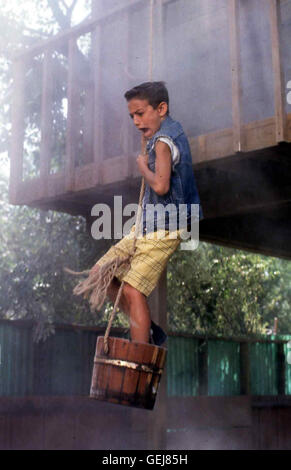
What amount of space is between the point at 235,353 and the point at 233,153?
5734mm

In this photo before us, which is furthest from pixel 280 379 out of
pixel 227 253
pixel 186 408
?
pixel 227 253

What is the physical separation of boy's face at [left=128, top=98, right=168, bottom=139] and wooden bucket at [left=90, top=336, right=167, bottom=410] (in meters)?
1.02

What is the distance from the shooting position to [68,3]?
41.0ft

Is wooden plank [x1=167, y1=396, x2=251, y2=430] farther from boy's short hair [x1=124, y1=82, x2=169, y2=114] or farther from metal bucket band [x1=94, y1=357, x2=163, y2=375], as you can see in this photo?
boy's short hair [x1=124, y1=82, x2=169, y2=114]

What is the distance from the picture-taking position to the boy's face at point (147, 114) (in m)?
3.34

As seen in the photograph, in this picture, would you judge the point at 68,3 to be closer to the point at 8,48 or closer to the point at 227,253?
the point at 8,48

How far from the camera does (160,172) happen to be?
318 centimetres

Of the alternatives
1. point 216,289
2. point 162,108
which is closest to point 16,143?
point 162,108

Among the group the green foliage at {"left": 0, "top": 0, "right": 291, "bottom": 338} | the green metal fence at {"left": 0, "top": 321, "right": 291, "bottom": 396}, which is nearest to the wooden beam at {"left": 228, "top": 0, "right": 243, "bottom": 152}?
the green foliage at {"left": 0, "top": 0, "right": 291, "bottom": 338}

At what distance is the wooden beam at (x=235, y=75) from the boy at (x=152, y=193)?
1.45m

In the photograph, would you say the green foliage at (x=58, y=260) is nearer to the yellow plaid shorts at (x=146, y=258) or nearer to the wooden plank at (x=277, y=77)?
the wooden plank at (x=277, y=77)

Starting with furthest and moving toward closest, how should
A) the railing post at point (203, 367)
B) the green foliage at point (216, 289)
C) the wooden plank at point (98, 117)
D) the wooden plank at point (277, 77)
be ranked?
the green foliage at point (216, 289) < the railing post at point (203, 367) < the wooden plank at point (98, 117) < the wooden plank at point (277, 77)

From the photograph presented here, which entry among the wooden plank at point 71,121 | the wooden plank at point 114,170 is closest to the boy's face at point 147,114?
the wooden plank at point 114,170

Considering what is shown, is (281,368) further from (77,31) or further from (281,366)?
(77,31)
